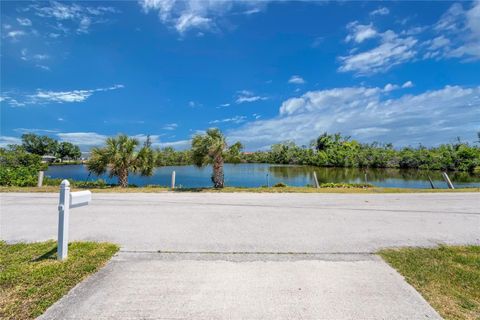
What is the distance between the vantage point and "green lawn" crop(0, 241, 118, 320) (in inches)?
101

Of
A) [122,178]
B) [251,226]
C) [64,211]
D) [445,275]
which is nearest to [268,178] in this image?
[122,178]

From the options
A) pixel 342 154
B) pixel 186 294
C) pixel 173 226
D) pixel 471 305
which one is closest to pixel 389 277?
pixel 471 305

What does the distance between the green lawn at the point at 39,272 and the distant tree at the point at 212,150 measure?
9.01m

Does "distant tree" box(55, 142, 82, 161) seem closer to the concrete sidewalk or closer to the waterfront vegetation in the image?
the waterfront vegetation

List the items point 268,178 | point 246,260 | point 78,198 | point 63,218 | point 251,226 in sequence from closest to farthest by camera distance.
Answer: point 63,218
point 78,198
point 246,260
point 251,226
point 268,178

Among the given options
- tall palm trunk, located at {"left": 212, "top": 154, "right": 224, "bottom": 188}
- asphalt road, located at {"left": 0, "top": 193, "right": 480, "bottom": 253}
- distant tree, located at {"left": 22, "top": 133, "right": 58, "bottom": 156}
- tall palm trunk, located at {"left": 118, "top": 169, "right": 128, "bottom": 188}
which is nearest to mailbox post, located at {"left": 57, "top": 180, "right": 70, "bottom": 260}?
asphalt road, located at {"left": 0, "top": 193, "right": 480, "bottom": 253}

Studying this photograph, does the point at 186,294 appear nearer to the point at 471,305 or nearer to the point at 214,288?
the point at 214,288

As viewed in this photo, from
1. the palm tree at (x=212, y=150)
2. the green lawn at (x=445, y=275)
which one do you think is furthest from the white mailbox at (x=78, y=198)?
the palm tree at (x=212, y=150)

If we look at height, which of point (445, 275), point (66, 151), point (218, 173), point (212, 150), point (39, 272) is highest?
point (66, 151)

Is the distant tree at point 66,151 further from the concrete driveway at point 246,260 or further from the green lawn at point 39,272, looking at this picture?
the green lawn at point 39,272

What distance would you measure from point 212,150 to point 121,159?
5148 millimetres

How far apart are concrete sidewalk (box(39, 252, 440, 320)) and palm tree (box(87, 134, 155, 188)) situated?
36.7 ft

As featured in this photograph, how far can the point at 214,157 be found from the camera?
43.2ft

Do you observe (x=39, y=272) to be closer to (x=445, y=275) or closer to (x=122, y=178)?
(x=445, y=275)
